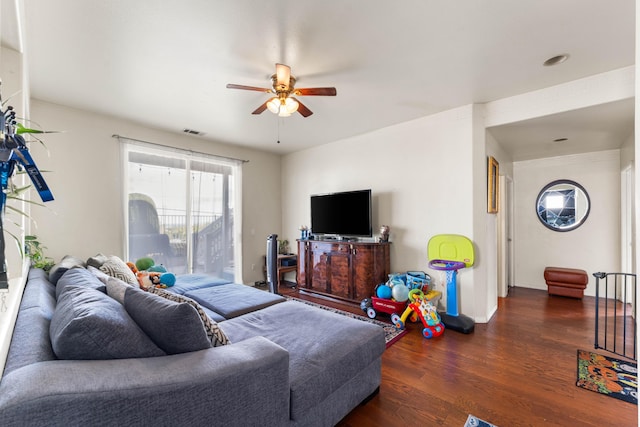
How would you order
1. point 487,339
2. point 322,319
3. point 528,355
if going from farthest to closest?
point 487,339, point 528,355, point 322,319

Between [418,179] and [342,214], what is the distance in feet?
4.03

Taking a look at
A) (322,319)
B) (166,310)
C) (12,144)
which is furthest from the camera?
(322,319)

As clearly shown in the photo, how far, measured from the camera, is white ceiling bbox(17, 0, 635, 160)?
6.13 feet

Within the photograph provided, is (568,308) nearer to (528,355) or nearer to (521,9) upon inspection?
(528,355)

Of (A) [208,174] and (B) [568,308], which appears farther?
(A) [208,174]

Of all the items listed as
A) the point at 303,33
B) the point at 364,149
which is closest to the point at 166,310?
the point at 303,33

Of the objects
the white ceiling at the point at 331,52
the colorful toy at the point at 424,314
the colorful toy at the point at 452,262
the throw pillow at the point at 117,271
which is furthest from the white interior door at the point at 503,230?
the throw pillow at the point at 117,271

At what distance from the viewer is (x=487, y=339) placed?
9.48 ft

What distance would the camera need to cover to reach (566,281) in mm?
4336

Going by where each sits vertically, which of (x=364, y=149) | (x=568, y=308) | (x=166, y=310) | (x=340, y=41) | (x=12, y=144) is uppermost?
(x=340, y=41)

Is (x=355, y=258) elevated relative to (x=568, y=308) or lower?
elevated

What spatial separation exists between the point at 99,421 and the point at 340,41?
2.50 metres

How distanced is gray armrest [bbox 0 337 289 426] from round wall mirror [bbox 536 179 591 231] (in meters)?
5.54

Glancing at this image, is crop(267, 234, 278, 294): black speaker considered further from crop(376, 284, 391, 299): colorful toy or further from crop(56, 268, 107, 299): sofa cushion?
crop(56, 268, 107, 299): sofa cushion
